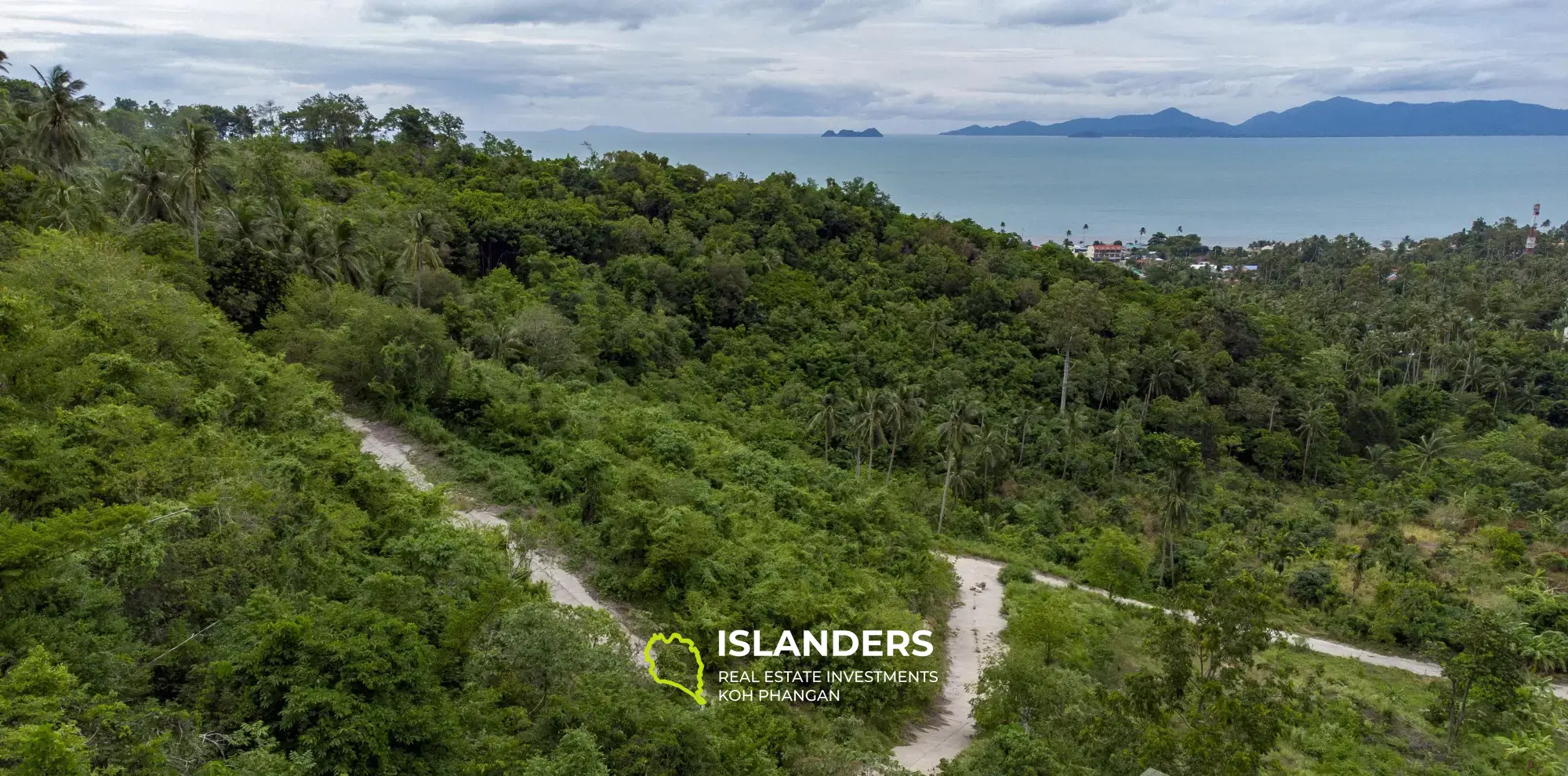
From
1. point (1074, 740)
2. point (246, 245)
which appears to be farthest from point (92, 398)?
point (1074, 740)

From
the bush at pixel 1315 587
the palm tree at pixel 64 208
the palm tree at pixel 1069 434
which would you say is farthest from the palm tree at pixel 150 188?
the bush at pixel 1315 587

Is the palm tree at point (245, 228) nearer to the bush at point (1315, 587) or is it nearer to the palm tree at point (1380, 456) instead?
the bush at point (1315, 587)

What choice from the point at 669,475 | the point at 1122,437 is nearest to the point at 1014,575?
the point at 669,475

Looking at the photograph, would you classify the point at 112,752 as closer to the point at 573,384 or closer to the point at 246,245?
the point at 246,245

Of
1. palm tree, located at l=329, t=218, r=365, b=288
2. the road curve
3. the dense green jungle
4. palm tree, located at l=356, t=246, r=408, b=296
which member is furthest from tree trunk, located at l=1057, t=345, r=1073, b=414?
palm tree, located at l=329, t=218, r=365, b=288

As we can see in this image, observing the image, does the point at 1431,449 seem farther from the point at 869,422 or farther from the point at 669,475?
the point at 669,475
